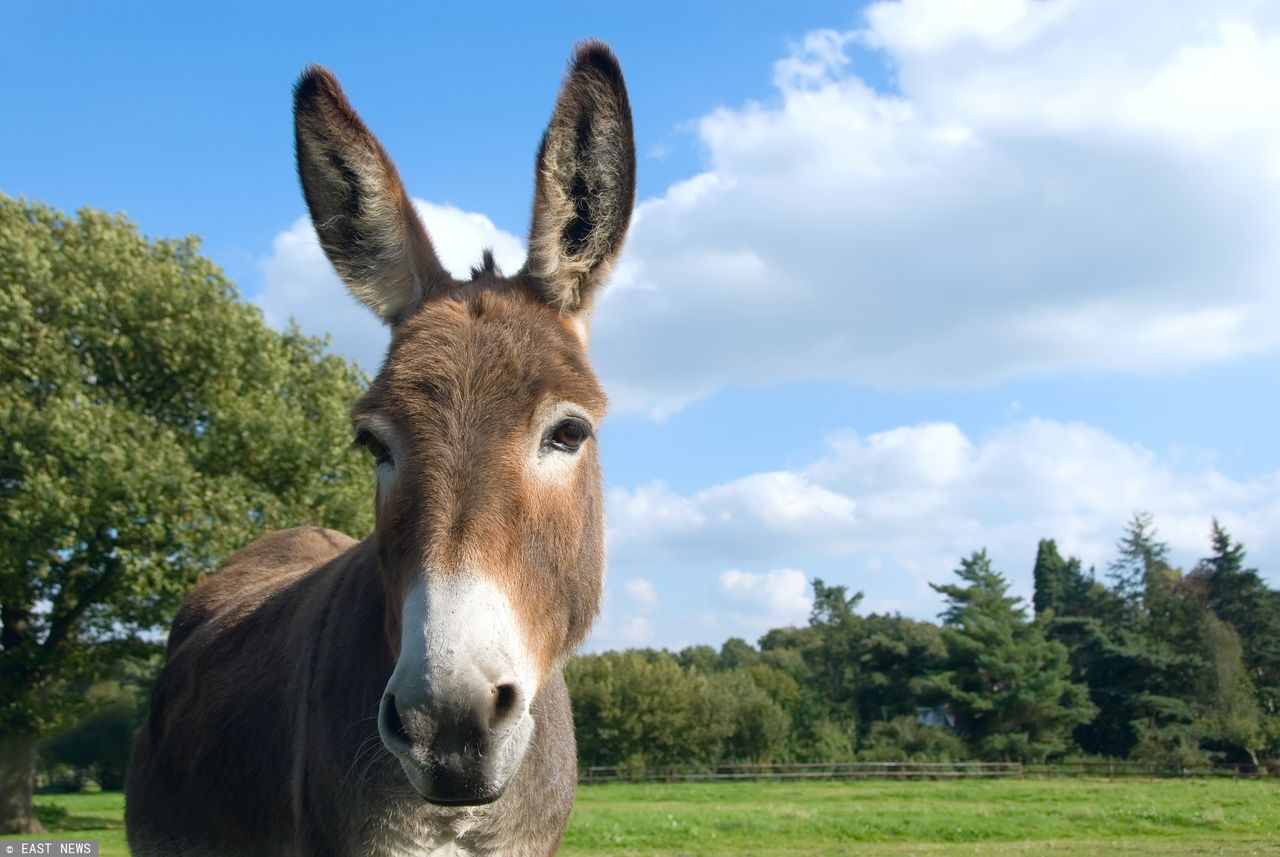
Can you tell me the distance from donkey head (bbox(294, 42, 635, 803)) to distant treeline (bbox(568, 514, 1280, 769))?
53312 mm

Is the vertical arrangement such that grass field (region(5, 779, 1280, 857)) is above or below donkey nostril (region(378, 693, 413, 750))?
below

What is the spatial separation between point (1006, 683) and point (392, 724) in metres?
63.0

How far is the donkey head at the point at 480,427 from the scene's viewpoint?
2623 mm

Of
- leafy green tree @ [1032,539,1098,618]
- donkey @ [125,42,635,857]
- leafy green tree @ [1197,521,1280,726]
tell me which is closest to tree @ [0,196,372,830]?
donkey @ [125,42,635,857]

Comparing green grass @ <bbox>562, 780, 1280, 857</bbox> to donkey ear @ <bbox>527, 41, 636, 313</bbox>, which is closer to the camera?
donkey ear @ <bbox>527, 41, 636, 313</bbox>

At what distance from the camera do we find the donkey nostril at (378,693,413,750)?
2588 millimetres

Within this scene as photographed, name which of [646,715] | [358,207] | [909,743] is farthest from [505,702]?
[909,743]

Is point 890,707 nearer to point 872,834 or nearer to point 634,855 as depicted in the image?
point 872,834

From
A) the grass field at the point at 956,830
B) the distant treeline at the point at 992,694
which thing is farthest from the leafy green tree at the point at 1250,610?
the grass field at the point at 956,830

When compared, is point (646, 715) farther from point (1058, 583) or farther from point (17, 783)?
point (1058, 583)

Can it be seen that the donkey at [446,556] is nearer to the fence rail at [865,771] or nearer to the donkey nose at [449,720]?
the donkey nose at [449,720]

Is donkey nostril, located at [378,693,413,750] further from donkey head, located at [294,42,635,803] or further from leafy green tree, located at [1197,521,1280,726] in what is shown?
leafy green tree, located at [1197,521,1280,726]

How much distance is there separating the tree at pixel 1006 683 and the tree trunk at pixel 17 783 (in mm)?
48599

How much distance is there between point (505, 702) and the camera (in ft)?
8.71
